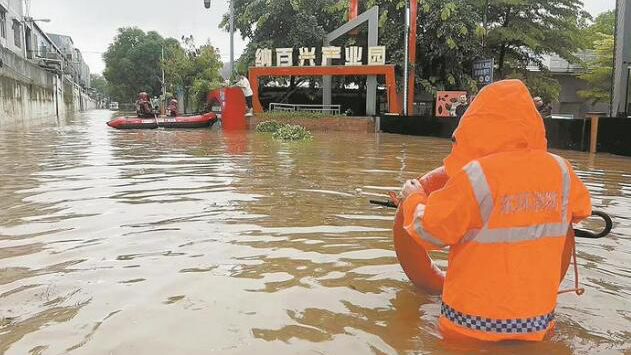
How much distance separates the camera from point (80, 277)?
3.40 metres

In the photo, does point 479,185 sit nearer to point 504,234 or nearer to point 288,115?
point 504,234

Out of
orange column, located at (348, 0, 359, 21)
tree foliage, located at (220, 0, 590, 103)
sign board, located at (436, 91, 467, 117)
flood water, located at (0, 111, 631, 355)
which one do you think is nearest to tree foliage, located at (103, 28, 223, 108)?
tree foliage, located at (220, 0, 590, 103)

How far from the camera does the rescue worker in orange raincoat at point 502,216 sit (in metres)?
2.17

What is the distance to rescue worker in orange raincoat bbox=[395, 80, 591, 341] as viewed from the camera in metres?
2.17

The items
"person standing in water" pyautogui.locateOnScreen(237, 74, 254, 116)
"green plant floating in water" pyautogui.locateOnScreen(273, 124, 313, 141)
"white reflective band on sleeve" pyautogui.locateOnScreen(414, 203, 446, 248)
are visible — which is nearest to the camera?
"white reflective band on sleeve" pyautogui.locateOnScreen(414, 203, 446, 248)

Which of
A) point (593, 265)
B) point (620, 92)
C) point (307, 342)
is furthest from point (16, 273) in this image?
point (620, 92)

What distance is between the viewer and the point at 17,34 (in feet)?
117

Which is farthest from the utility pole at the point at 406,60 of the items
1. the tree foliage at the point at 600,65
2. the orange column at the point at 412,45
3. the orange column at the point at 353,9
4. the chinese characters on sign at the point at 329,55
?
the tree foliage at the point at 600,65

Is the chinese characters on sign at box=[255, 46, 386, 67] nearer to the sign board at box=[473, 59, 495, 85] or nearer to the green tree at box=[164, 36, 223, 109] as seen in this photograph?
the sign board at box=[473, 59, 495, 85]

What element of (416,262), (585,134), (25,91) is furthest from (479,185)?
(25,91)

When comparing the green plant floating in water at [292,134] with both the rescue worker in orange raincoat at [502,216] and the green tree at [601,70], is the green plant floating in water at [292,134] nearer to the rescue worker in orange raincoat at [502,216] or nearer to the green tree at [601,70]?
the rescue worker in orange raincoat at [502,216]

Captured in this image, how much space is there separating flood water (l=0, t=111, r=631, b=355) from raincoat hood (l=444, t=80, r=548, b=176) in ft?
2.85

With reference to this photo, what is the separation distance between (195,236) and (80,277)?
1126mm

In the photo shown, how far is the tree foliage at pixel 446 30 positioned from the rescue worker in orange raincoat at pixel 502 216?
24742 mm
